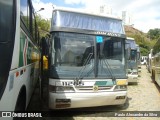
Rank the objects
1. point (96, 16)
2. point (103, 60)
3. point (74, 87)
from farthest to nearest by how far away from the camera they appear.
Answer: point (96, 16) → point (103, 60) → point (74, 87)

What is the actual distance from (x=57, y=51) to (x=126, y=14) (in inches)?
3154

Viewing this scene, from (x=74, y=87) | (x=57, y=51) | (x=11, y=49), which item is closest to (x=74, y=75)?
(x=74, y=87)

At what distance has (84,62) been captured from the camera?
7445 mm

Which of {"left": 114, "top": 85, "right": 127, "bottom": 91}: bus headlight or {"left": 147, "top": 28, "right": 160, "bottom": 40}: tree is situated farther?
{"left": 147, "top": 28, "right": 160, "bottom": 40}: tree

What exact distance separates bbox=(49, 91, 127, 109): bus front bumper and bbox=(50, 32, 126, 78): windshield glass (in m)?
0.53

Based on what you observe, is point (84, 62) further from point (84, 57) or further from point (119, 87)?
point (119, 87)

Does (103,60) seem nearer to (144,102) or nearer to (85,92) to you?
(85,92)

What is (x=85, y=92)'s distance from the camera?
7312mm

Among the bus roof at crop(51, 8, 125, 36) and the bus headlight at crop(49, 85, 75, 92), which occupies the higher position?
the bus roof at crop(51, 8, 125, 36)

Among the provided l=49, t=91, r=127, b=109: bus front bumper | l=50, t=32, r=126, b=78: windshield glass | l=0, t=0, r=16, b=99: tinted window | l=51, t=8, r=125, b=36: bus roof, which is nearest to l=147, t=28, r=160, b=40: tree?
l=51, t=8, r=125, b=36: bus roof

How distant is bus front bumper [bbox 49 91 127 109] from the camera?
7047 mm

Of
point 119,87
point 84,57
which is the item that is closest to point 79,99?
point 84,57

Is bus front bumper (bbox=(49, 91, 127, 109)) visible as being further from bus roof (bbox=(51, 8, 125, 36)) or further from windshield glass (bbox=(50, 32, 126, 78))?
bus roof (bbox=(51, 8, 125, 36))

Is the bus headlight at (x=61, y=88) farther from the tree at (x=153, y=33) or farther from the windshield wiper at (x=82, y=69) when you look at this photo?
the tree at (x=153, y=33)
